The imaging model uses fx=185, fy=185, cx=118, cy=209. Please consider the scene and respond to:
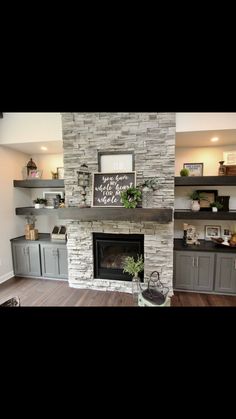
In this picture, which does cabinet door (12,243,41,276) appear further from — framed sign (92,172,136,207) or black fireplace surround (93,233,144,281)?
framed sign (92,172,136,207)

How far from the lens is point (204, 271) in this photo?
2.81m

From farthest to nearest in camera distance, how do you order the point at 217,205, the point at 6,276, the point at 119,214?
the point at 6,276 < the point at 217,205 < the point at 119,214

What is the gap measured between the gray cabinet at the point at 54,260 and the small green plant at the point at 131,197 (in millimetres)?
1429

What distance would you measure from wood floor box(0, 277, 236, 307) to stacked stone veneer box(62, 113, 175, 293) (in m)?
0.18

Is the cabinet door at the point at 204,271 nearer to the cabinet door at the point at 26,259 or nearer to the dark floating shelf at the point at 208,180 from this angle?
the dark floating shelf at the point at 208,180

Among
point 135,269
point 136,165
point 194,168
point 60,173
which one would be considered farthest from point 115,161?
point 135,269

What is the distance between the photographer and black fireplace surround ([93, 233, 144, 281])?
295 cm

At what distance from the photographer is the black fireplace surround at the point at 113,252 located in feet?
9.66

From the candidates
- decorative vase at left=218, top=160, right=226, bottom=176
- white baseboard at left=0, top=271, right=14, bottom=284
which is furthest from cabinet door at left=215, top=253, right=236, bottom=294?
white baseboard at left=0, top=271, right=14, bottom=284

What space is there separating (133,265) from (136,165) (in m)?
1.48

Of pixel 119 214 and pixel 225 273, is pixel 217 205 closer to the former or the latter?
pixel 225 273

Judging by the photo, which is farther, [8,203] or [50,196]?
[50,196]
